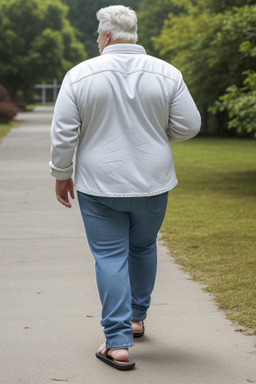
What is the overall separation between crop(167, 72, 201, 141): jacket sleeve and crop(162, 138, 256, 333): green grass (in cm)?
136

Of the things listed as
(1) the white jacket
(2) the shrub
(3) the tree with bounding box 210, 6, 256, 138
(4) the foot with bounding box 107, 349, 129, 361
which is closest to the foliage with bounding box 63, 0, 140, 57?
(2) the shrub

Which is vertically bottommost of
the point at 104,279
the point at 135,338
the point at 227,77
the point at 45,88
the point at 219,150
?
the point at 45,88

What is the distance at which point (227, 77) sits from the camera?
25.8 metres

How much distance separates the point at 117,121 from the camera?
3994mm

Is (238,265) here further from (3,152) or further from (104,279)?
(3,152)

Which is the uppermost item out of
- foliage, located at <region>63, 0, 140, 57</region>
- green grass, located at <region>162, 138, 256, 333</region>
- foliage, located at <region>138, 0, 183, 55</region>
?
green grass, located at <region>162, 138, 256, 333</region>

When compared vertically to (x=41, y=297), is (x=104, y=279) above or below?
above

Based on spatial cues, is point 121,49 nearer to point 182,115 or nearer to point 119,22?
point 119,22

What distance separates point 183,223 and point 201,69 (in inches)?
597

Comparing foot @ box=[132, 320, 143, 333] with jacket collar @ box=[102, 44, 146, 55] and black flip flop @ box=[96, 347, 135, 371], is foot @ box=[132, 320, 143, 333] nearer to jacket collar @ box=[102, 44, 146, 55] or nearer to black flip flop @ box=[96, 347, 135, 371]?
black flip flop @ box=[96, 347, 135, 371]

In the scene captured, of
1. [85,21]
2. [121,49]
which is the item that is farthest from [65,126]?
[85,21]

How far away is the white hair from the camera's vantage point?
4012 millimetres

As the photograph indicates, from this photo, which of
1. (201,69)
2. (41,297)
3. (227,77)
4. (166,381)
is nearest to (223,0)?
(201,69)

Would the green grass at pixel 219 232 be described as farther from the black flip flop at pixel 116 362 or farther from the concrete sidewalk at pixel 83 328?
the black flip flop at pixel 116 362
